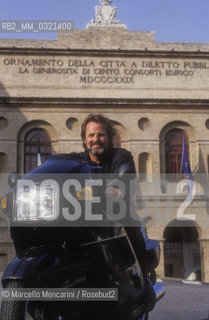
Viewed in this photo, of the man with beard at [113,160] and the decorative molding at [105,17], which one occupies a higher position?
the decorative molding at [105,17]

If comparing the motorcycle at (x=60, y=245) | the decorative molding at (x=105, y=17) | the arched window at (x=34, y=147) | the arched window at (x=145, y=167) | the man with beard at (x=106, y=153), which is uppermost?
the decorative molding at (x=105, y=17)

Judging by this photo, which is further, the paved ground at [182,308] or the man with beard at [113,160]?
the paved ground at [182,308]

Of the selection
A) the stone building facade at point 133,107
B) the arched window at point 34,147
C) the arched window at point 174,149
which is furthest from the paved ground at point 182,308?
the arched window at point 34,147

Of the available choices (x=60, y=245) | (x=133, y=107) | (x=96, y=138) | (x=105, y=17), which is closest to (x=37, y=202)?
(x=60, y=245)

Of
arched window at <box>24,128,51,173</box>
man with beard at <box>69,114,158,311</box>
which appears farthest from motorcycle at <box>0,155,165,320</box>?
arched window at <box>24,128,51,173</box>

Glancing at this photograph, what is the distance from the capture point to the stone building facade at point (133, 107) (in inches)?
816

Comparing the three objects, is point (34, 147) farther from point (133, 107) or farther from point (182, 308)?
point (182, 308)

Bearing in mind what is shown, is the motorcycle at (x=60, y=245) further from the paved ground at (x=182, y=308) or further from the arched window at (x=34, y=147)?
the arched window at (x=34, y=147)

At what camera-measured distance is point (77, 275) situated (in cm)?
268

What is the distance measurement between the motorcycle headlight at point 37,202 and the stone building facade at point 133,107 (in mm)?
18077

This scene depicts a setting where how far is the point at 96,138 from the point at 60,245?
1.15 m

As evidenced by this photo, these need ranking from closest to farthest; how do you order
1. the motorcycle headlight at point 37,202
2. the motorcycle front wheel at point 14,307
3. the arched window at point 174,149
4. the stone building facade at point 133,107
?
the motorcycle front wheel at point 14,307 → the motorcycle headlight at point 37,202 → the stone building facade at point 133,107 → the arched window at point 174,149

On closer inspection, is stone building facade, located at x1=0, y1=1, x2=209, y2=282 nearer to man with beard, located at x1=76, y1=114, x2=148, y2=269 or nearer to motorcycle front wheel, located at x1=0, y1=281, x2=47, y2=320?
man with beard, located at x1=76, y1=114, x2=148, y2=269

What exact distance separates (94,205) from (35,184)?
406 millimetres
